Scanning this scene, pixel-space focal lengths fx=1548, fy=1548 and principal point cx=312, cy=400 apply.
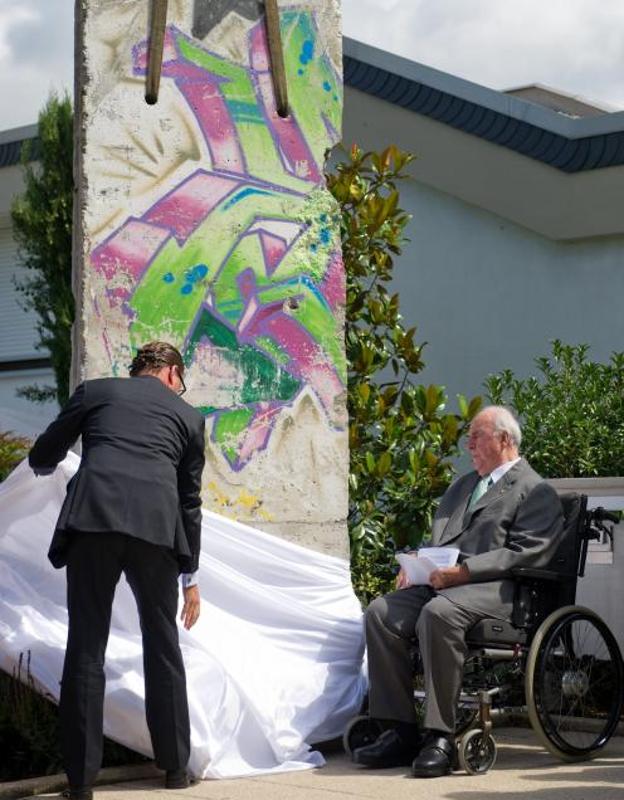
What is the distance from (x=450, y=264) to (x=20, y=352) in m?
8.17

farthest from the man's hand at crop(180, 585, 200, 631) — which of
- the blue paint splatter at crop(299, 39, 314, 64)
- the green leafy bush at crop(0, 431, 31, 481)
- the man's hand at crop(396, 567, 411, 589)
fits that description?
the green leafy bush at crop(0, 431, 31, 481)

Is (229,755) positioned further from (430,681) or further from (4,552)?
(4,552)

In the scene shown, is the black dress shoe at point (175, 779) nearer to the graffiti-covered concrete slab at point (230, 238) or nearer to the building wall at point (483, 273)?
the graffiti-covered concrete slab at point (230, 238)

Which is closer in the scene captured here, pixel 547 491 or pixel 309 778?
pixel 309 778

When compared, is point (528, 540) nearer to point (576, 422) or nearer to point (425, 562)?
point (425, 562)

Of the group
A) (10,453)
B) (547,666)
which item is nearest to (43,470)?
(547,666)

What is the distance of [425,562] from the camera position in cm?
675

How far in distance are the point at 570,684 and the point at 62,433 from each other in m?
2.45

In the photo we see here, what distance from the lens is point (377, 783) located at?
6137mm

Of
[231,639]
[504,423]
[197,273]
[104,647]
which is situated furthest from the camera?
[197,273]

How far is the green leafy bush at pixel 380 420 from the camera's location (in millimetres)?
8414

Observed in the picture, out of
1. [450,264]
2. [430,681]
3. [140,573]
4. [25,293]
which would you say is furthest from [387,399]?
[25,293]

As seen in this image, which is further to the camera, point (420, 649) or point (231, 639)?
point (231, 639)

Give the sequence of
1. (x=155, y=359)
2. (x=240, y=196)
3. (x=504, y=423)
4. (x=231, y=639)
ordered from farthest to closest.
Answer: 1. (x=240, y=196)
2. (x=504, y=423)
3. (x=231, y=639)
4. (x=155, y=359)
